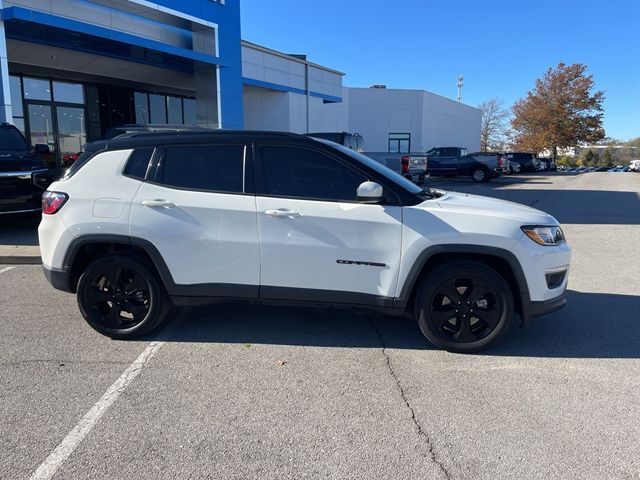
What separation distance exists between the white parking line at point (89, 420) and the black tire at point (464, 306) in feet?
7.64

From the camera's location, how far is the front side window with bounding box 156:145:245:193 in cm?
428

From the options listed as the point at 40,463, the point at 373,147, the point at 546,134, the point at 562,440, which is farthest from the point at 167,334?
the point at 546,134

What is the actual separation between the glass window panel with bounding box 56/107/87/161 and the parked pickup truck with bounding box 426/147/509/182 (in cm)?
1763

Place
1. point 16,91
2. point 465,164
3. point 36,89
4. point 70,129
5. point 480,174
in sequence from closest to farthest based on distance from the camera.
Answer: point 16,91 → point 36,89 → point 70,129 → point 480,174 → point 465,164

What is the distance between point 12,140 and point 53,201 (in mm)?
6814

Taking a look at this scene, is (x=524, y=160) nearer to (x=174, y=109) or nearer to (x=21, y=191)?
(x=174, y=109)

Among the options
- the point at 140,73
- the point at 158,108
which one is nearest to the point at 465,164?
the point at 158,108

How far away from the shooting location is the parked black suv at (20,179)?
28.9 feet

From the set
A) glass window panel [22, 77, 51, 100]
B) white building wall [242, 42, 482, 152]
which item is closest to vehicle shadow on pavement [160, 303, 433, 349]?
glass window panel [22, 77, 51, 100]

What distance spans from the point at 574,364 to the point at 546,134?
2579 inches

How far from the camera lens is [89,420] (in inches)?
123

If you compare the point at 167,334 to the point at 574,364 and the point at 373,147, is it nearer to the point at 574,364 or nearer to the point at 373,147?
the point at 574,364

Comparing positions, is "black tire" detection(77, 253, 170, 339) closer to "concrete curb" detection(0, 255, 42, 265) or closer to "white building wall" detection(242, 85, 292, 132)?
"concrete curb" detection(0, 255, 42, 265)

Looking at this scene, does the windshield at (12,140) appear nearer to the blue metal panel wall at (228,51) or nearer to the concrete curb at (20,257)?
the concrete curb at (20,257)
